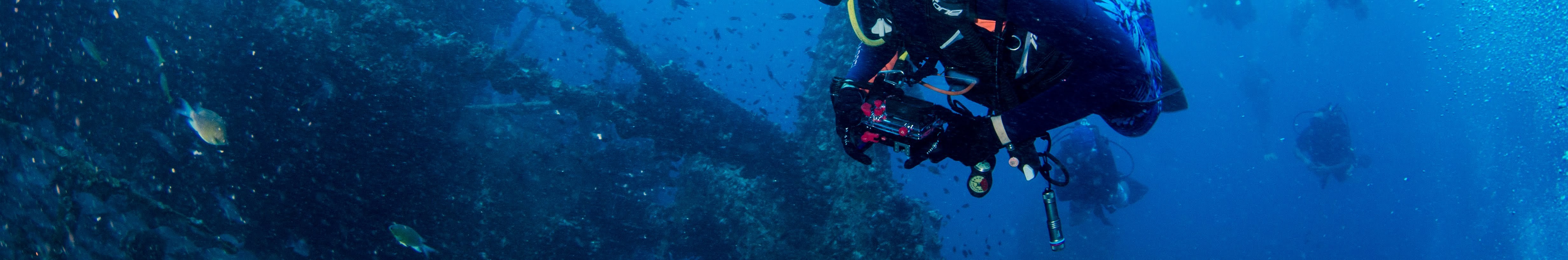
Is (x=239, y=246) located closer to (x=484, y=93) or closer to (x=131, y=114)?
(x=131, y=114)

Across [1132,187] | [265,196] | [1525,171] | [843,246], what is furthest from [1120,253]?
[1525,171]

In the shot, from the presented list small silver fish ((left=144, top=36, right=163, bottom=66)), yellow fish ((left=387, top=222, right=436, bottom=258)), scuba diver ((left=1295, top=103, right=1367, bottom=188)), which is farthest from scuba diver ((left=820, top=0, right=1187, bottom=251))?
scuba diver ((left=1295, top=103, right=1367, bottom=188))

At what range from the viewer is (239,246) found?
19.4 feet

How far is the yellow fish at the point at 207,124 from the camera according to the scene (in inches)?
206

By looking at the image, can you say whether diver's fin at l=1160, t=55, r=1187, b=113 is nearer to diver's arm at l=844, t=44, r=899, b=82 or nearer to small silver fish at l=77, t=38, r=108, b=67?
diver's arm at l=844, t=44, r=899, b=82

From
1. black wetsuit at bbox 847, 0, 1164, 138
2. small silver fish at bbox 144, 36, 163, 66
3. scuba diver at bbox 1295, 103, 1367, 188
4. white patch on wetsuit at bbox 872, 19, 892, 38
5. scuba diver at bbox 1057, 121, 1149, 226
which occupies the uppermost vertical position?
black wetsuit at bbox 847, 0, 1164, 138

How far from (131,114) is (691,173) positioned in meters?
5.55

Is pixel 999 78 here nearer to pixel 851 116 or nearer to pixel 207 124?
pixel 851 116

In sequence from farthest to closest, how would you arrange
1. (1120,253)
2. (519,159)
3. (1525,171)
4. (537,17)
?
(1525,171)
(1120,253)
(537,17)
(519,159)

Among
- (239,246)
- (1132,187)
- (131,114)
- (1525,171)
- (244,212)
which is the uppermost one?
(131,114)

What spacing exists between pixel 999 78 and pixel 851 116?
1.90ft

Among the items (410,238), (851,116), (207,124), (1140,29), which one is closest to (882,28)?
(851,116)

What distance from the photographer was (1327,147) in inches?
641

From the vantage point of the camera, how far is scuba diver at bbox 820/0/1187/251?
186 centimetres
